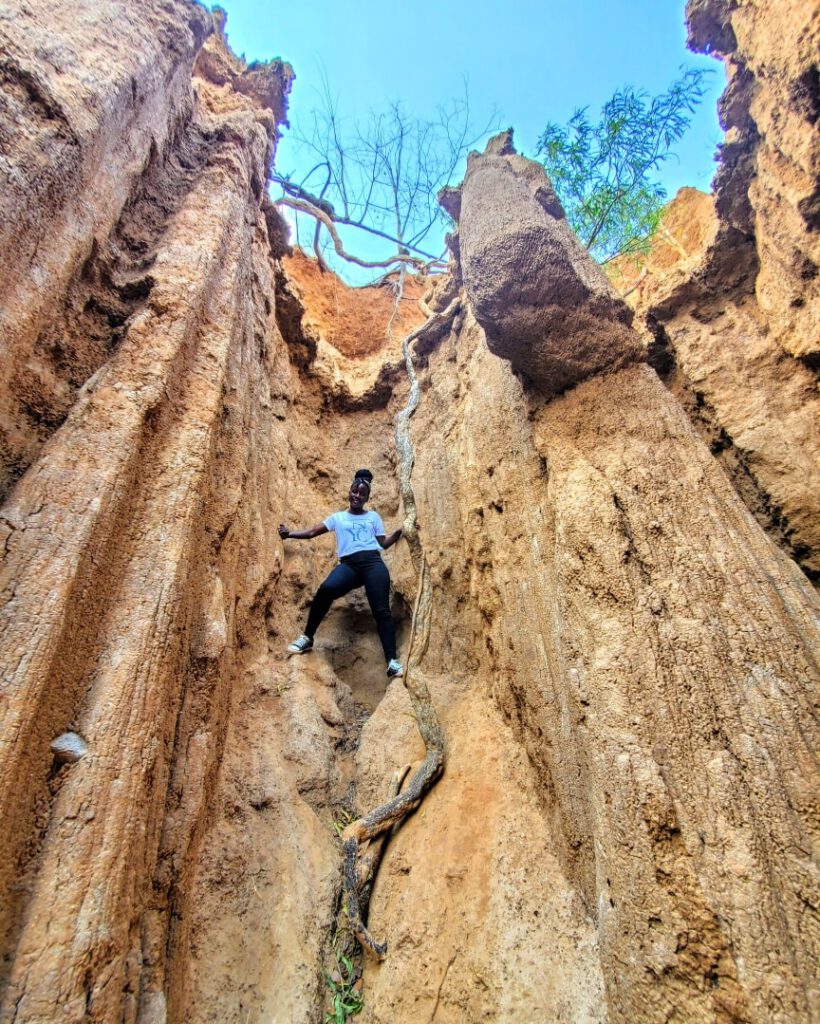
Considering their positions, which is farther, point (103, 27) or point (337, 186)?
point (337, 186)

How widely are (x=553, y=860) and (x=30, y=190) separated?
4292 mm

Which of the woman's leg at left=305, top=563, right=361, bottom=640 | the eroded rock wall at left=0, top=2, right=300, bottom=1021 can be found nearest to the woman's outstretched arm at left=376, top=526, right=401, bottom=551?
the woman's leg at left=305, top=563, right=361, bottom=640

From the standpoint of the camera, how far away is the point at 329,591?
454 centimetres

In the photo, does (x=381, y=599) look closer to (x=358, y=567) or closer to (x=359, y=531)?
(x=358, y=567)

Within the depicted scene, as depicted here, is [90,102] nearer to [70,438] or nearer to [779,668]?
[70,438]

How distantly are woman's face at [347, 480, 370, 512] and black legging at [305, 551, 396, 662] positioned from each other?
2.07ft

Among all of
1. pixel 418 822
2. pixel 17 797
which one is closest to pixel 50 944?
pixel 17 797

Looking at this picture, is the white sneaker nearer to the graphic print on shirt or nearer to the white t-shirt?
the white t-shirt

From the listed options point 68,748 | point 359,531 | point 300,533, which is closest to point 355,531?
point 359,531

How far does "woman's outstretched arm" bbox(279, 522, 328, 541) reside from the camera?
4.83 m

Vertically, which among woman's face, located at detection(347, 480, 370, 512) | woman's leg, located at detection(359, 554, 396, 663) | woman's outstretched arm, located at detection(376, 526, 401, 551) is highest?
woman's face, located at detection(347, 480, 370, 512)

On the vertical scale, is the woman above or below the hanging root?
above

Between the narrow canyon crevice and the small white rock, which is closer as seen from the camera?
the narrow canyon crevice

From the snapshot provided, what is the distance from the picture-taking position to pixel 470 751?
131 inches
